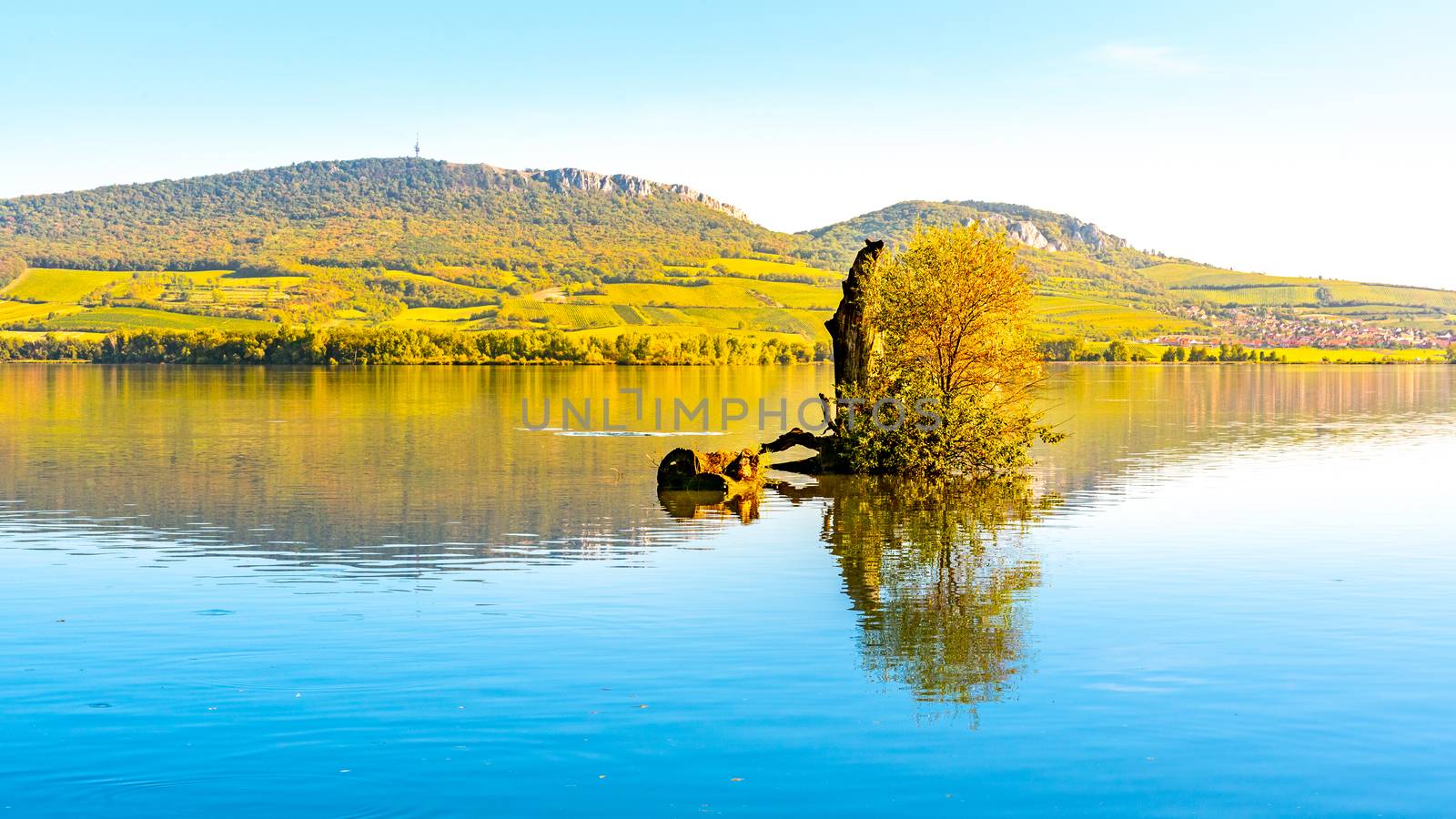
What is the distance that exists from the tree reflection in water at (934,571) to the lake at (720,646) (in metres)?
0.13

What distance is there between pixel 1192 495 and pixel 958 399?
7845mm

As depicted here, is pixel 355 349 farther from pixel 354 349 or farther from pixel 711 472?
pixel 711 472

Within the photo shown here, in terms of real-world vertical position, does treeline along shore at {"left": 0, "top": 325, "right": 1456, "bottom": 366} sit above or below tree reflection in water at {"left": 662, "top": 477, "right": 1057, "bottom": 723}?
above

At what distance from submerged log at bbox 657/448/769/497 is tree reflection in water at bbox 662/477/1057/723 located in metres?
1.09

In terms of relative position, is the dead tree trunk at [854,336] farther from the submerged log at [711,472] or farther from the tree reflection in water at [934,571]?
the submerged log at [711,472]

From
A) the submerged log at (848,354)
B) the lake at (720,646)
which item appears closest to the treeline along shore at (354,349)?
the submerged log at (848,354)

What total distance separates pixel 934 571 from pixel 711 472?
53.6 feet

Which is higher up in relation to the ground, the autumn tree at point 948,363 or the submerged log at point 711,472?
the autumn tree at point 948,363

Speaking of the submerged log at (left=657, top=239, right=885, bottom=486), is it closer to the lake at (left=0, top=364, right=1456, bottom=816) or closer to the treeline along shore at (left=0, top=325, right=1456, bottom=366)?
the lake at (left=0, top=364, right=1456, bottom=816)

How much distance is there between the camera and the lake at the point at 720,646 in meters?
11.7

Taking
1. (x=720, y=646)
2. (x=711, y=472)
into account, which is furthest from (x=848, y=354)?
(x=720, y=646)

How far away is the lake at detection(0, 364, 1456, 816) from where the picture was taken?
11.7 meters

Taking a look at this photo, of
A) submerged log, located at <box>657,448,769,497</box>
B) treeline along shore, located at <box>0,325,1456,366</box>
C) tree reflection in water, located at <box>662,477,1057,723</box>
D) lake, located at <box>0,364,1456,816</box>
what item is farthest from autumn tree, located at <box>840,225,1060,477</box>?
treeline along shore, located at <box>0,325,1456,366</box>

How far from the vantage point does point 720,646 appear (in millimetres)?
17062
